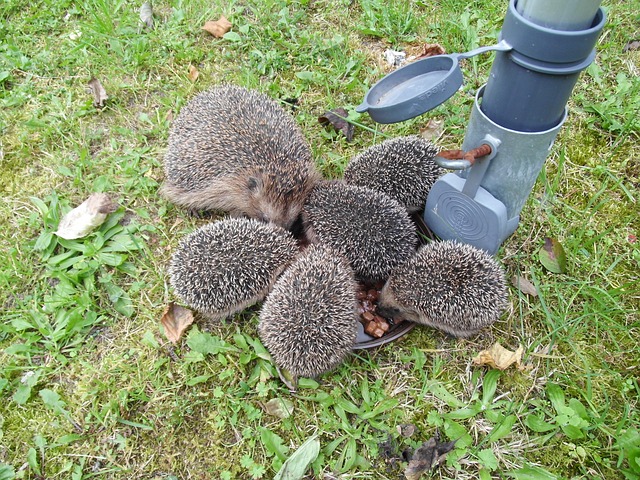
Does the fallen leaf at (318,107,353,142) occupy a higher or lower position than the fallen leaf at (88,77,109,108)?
higher

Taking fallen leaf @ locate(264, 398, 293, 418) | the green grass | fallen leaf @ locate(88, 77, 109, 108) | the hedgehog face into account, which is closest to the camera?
the green grass

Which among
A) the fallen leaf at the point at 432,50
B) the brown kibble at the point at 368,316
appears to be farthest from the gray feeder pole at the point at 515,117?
the fallen leaf at the point at 432,50

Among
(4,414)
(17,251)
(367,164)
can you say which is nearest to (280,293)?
(367,164)

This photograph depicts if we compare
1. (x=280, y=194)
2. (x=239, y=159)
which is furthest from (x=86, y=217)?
(x=280, y=194)

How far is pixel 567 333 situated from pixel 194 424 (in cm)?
246

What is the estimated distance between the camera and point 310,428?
9.54ft

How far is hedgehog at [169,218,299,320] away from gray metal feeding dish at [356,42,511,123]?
3.72ft

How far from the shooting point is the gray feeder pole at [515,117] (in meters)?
2.29

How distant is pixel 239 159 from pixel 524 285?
7.59 feet

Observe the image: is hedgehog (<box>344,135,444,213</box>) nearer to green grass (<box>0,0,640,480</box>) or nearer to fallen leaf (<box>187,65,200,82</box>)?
green grass (<box>0,0,640,480</box>)

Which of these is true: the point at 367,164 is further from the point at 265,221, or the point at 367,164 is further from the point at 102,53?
the point at 102,53

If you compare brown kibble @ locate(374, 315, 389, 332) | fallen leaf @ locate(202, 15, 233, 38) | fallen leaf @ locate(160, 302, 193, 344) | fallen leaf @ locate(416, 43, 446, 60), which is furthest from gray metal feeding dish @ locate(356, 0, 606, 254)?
fallen leaf @ locate(202, 15, 233, 38)

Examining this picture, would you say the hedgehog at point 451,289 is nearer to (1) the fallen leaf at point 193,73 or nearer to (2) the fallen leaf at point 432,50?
(2) the fallen leaf at point 432,50

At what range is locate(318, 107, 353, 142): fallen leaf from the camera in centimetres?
436
